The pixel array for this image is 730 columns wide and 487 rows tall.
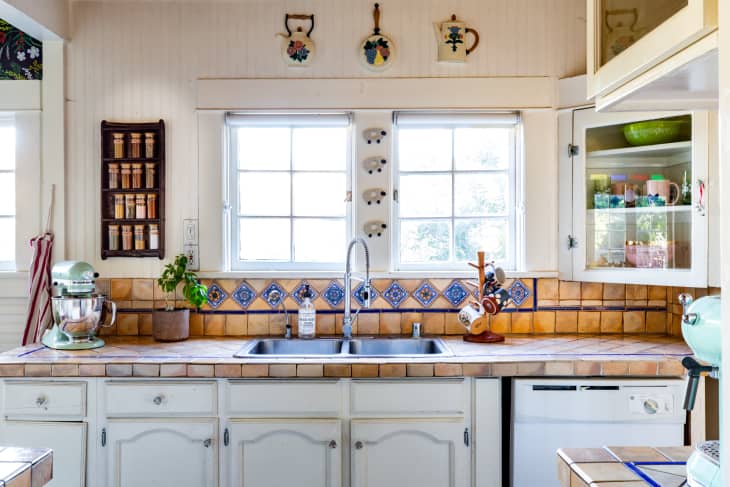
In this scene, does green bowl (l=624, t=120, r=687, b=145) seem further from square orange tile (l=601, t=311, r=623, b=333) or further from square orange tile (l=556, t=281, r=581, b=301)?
square orange tile (l=601, t=311, r=623, b=333)

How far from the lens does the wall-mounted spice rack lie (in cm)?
289

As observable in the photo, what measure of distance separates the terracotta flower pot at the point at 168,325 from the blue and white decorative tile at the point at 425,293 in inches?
45.5

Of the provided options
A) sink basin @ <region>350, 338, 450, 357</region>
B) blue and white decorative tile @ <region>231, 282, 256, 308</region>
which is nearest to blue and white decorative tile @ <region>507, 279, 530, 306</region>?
sink basin @ <region>350, 338, 450, 357</region>

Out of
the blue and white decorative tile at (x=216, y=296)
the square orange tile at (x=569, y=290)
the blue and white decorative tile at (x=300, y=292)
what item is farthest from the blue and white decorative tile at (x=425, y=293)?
the blue and white decorative tile at (x=216, y=296)

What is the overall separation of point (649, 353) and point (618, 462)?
1376 mm

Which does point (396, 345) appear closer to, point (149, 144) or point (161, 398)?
point (161, 398)

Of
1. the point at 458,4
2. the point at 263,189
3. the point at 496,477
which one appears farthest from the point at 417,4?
the point at 496,477

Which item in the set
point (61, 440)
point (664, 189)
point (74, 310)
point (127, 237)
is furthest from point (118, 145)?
point (664, 189)

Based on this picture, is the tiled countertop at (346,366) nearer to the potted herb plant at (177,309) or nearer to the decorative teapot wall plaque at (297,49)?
the potted herb plant at (177,309)

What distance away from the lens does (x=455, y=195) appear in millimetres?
2992

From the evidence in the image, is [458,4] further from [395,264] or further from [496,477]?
[496,477]

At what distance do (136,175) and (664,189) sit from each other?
253 centimetres

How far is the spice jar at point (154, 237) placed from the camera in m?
2.89

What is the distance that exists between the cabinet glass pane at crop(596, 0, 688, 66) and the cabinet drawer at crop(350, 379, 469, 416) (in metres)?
1.44
